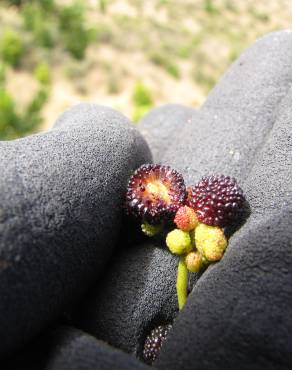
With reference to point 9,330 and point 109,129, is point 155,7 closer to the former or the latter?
point 109,129

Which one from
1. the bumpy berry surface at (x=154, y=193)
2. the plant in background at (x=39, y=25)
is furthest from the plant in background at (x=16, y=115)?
the bumpy berry surface at (x=154, y=193)

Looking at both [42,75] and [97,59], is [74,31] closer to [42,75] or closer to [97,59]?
[97,59]

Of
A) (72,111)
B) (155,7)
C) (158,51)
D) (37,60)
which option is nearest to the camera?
(72,111)

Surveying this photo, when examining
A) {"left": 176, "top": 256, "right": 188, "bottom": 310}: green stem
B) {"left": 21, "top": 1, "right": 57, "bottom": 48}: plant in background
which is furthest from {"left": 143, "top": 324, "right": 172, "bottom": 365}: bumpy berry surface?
{"left": 21, "top": 1, "right": 57, "bottom": 48}: plant in background

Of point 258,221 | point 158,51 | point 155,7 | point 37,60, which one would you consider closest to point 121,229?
point 258,221

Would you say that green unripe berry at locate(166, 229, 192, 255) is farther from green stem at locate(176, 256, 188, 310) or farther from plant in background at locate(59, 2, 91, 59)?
plant in background at locate(59, 2, 91, 59)

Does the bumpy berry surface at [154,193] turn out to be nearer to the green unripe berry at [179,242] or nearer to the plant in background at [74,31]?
the green unripe berry at [179,242]
